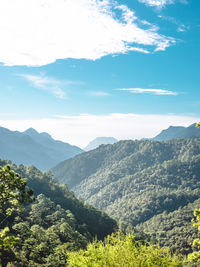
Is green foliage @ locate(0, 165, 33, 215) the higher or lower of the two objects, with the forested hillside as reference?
higher

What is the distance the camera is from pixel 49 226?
81.4m

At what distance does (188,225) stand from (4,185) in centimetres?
21404

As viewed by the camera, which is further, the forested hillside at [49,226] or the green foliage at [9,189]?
the forested hillside at [49,226]

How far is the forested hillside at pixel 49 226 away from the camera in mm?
43188

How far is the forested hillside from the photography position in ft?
142

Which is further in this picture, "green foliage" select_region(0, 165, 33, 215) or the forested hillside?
the forested hillside

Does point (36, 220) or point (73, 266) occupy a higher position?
point (73, 266)

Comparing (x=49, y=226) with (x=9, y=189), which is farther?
(x=49, y=226)

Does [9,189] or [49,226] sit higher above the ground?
[9,189]

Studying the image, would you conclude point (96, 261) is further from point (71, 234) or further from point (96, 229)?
point (96, 229)

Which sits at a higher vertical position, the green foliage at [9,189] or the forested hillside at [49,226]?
the green foliage at [9,189]

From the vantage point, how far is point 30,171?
16888cm

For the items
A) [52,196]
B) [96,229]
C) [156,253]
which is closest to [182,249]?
[96,229]

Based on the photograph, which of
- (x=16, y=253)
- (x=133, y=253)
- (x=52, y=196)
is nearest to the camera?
(x=133, y=253)
